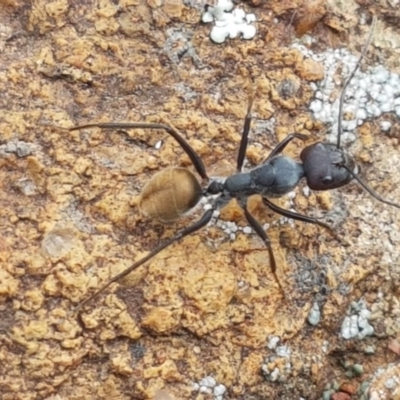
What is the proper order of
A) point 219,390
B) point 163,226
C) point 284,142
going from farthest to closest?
1. point 284,142
2. point 163,226
3. point 219,390

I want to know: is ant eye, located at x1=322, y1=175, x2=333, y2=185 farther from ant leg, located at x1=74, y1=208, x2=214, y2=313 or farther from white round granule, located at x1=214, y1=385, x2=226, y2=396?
white round granule, located at x1=214, y1=385, x2=226, y2=396

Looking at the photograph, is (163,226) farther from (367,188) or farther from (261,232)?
(367,188)

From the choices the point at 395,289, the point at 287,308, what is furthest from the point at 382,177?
the point at 287,308

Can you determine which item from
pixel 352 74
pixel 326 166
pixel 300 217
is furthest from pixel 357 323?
pixel 352 74

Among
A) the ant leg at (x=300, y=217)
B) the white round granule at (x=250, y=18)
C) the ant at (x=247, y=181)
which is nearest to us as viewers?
the ant at (x=247, y=181)

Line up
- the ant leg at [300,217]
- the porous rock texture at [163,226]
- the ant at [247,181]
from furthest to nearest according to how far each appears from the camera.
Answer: the ant leg at [300,217]
the ant at [247,181]
the porous rock texture at [163,226]

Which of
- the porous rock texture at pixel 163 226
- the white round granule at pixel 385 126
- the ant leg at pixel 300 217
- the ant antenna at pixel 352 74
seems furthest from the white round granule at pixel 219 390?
the white round granule at pixel 385 126

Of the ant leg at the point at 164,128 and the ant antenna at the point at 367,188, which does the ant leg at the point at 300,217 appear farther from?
the ant leg at the point at 164,128
